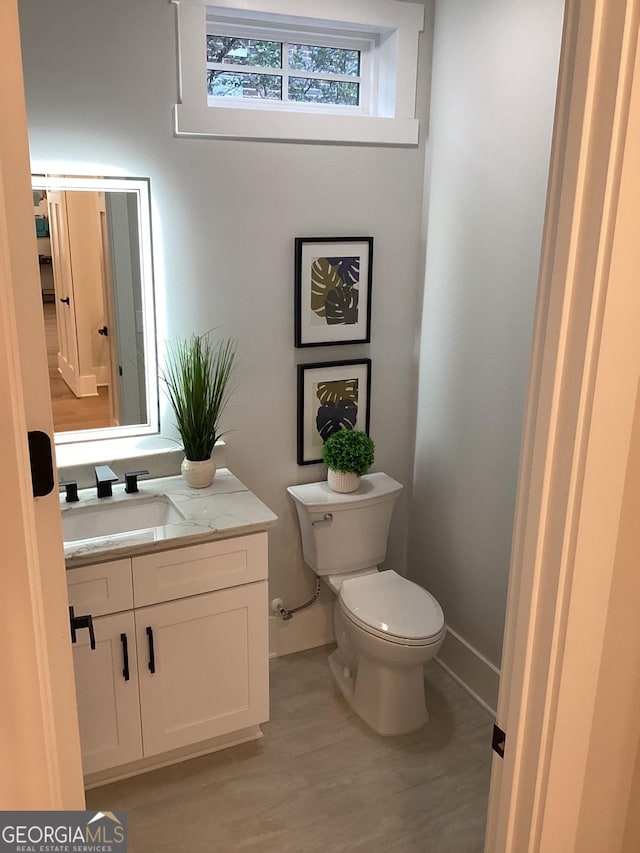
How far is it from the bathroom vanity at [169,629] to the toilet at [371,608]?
0.37 meters

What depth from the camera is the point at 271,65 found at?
105 inches

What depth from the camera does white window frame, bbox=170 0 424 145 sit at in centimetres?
242

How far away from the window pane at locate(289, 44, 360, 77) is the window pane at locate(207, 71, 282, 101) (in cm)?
10

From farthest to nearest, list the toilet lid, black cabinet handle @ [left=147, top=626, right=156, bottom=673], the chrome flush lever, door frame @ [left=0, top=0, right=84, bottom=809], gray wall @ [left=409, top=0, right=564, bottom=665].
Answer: the chrome flush lever, the toilet lid, gray wall @ [left=409, top=0, right=564, bottom=665], black cabinet handle @ [left=147, top=626, right=156, bottom=673], door frame @ [left=0, top=0, right=84, bottom=809]

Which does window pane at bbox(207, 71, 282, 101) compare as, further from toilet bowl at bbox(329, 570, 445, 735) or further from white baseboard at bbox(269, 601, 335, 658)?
white baseboard at bbox(269, 601, 335, 658)

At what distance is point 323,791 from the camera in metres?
2.38

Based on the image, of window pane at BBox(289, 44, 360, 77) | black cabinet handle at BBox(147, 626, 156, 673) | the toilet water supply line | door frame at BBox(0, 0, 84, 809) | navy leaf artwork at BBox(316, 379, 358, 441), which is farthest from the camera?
the toilet water supply line

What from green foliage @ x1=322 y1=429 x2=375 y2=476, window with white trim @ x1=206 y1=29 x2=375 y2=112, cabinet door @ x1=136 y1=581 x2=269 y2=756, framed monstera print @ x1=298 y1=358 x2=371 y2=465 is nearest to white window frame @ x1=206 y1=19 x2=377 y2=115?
window with white trim @ x1=206 y1=29 x2=375 y2=112

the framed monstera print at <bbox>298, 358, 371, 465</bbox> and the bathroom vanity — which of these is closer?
the bathroom vanity

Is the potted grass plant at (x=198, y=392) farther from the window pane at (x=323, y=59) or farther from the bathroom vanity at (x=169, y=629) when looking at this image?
the window pane at (x=323, y=59)

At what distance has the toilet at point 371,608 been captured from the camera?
254cm

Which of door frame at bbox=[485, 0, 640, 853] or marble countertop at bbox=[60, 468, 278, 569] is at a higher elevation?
door frame at bbox=[485, 0, 640, 853]

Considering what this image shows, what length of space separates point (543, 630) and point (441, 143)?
2149mm

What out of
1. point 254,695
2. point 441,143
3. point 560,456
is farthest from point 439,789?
point 441,143
